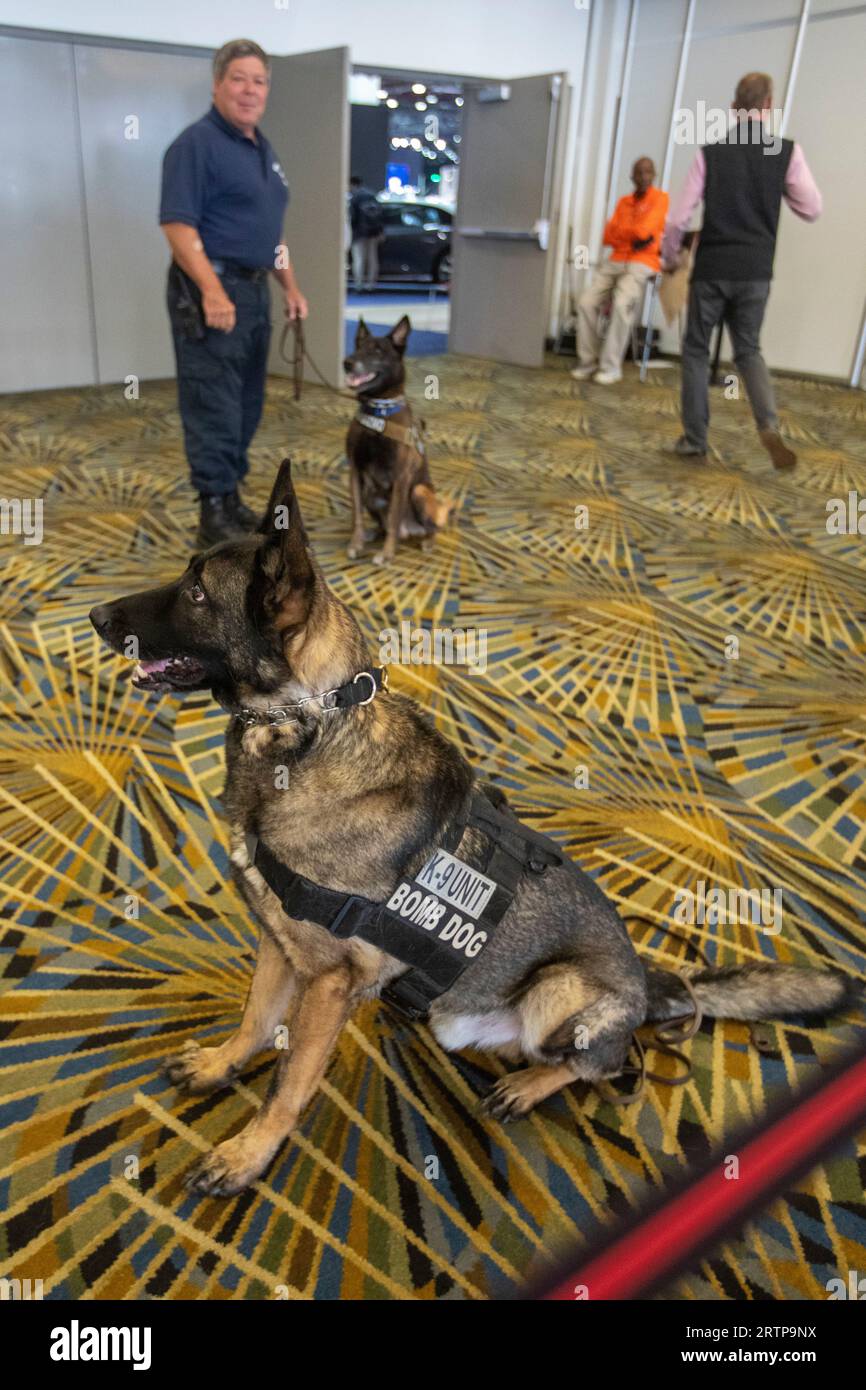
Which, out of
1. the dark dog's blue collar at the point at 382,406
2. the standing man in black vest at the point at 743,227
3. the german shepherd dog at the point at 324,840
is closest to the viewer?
the german shepherd dog at the point at 324,840

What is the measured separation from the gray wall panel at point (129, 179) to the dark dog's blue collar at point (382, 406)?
15.3 feet

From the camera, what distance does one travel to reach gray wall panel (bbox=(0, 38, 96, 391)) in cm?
655

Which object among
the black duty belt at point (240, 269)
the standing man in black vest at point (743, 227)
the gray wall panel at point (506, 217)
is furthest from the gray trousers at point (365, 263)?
the black duty belt at point (240, 269)

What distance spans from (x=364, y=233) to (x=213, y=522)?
1211cm

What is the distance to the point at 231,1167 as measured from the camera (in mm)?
1465

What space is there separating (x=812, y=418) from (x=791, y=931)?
23.1 ft

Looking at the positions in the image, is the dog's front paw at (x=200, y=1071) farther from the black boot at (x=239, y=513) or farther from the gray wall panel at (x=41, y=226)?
the gray wall panel at (x=41, y=226)

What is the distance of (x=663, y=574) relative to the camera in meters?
4.32

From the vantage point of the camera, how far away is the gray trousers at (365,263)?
14477 mm

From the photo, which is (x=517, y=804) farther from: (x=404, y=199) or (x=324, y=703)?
(x=404, y=199)
